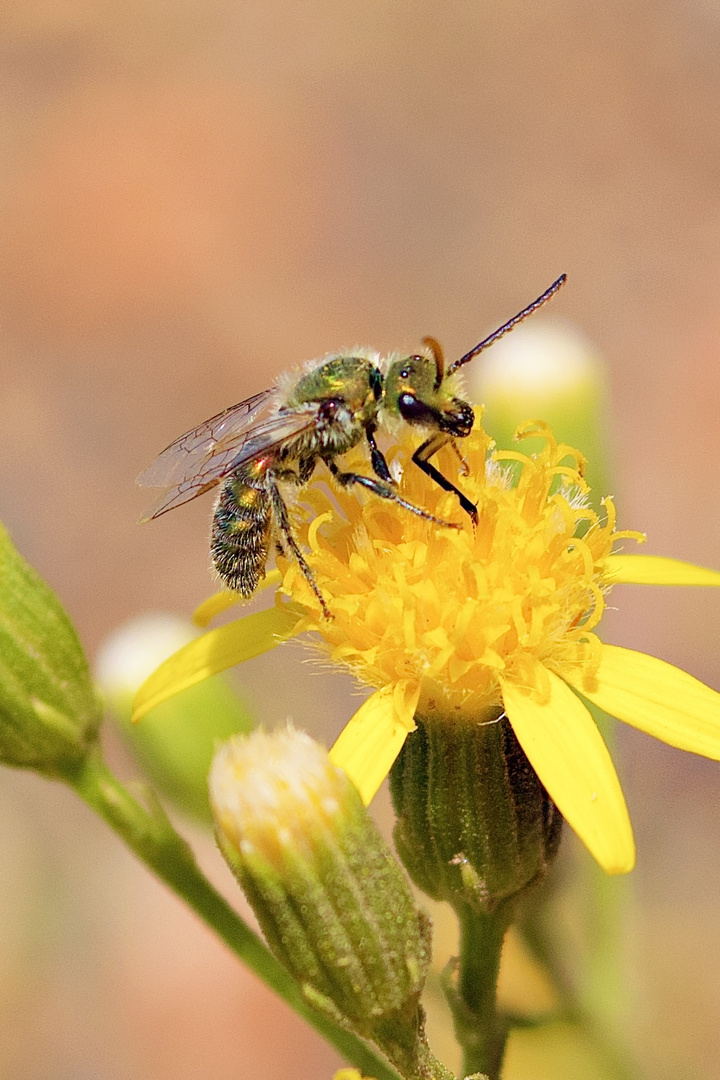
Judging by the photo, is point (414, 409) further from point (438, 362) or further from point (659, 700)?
point (659, 700)

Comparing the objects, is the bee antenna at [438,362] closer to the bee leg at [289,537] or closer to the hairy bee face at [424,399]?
the hairy bee face at [424,399]

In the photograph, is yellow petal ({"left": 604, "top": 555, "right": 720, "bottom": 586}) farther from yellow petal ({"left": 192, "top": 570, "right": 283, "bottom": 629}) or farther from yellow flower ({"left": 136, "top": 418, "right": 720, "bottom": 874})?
yellow petal ({"left": 192, "top": 570, "right": 283, "bottom": 629})

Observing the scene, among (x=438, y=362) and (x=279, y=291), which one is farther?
(x=279, y=291)

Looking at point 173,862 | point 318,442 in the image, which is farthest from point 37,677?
point 318,442

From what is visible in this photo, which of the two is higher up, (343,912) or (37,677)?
(37,677)

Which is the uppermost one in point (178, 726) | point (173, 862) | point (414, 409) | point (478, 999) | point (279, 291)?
point (279, 291)

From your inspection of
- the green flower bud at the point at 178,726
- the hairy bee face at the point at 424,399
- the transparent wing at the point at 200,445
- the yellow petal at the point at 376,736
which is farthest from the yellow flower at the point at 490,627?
the green flower bud at the point at 178,726
